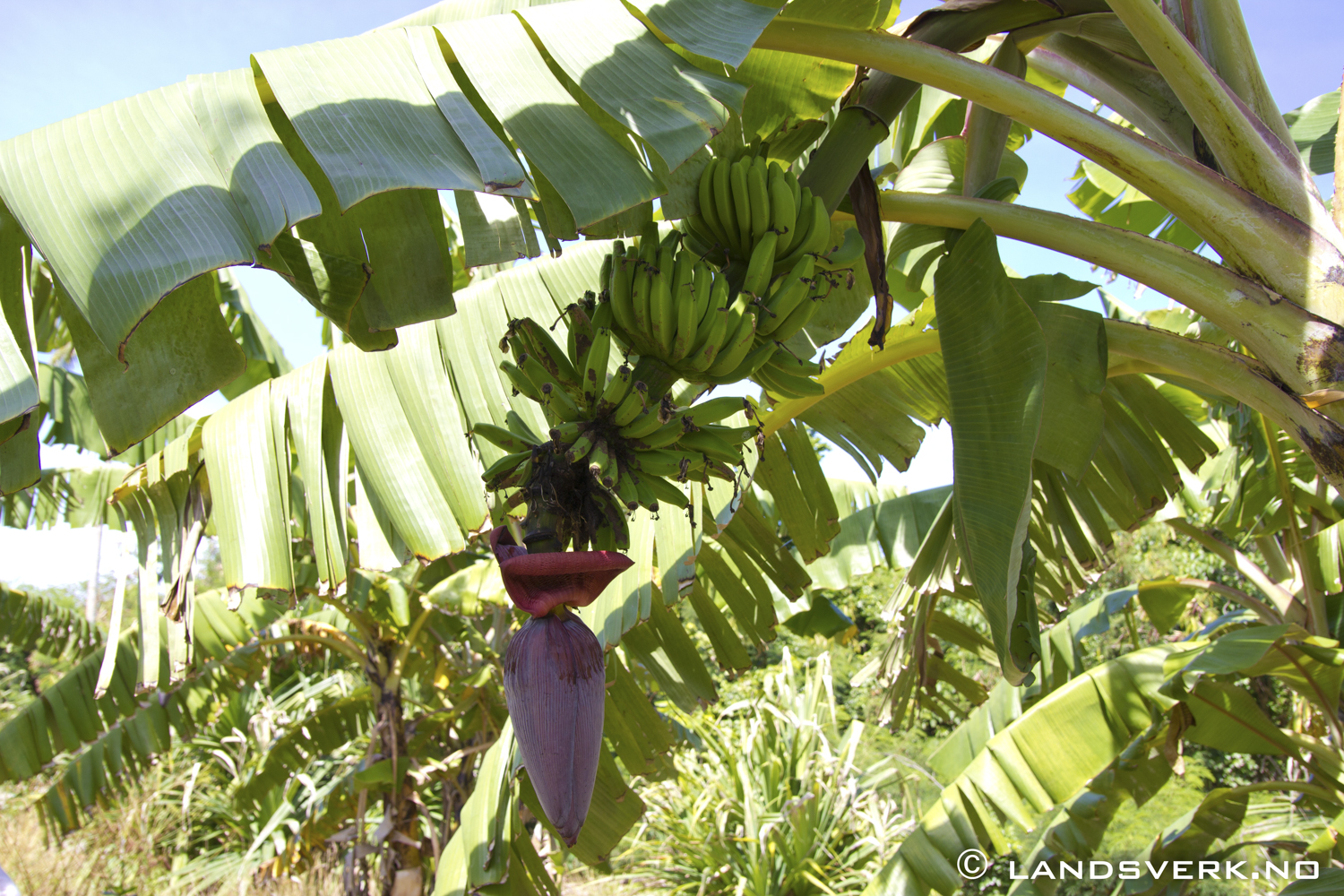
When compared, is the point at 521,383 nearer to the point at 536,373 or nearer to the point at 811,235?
the point at 536,373

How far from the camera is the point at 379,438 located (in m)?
1.67

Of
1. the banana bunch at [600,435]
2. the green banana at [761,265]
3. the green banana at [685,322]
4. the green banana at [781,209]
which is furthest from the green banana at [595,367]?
the green banana at [781,209]

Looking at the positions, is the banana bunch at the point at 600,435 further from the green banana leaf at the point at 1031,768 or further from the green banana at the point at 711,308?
the green banana leaf at the point at 1031,768

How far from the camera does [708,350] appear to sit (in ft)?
3.73

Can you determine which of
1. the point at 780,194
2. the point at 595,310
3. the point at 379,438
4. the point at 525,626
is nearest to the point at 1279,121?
the point at 780,194

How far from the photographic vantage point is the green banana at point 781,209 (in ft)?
4.07

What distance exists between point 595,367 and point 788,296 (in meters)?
0.33

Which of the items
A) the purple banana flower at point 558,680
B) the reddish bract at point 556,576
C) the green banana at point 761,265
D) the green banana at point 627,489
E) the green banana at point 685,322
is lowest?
the purple banana flower at point 558,680

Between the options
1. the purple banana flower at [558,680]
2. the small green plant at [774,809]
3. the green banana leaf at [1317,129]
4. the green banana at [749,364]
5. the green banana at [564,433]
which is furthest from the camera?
the small green plant at [774,809]

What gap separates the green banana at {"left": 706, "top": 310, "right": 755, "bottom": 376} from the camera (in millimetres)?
1140

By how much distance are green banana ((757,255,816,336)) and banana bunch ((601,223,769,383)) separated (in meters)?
0.03

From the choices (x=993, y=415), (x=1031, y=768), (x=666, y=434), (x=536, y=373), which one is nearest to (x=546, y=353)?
(x=536, y=373)

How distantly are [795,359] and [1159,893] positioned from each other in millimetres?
3742

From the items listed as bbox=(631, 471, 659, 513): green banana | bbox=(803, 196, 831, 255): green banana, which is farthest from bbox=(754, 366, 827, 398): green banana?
bbox=(631, 471, 659, 513): green banana
